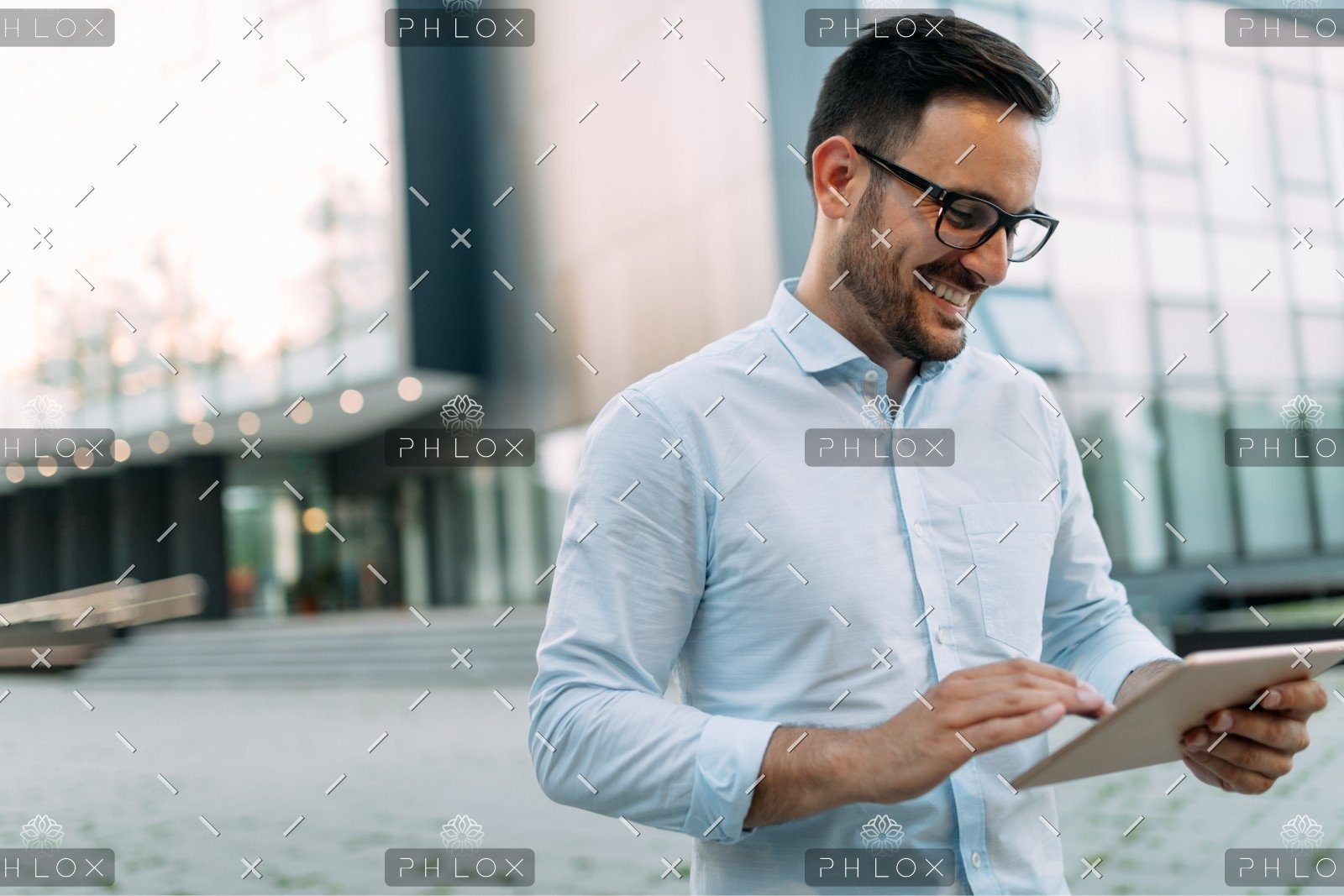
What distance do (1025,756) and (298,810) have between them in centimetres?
592

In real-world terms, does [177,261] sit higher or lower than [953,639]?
higher

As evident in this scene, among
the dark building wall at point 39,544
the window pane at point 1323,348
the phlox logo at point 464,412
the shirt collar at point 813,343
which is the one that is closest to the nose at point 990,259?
the shirt collar at point 813,343

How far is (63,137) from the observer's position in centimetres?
2203

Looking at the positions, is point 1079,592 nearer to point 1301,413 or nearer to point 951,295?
point 951,295

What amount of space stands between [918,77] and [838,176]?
0.69 ft

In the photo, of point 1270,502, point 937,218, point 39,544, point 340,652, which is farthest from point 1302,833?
point 39,544

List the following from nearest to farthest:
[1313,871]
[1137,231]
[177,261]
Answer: [1313,871] → [1137,231] → [177,261]

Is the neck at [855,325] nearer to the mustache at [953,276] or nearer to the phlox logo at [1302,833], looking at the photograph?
the mustache at [953,276]

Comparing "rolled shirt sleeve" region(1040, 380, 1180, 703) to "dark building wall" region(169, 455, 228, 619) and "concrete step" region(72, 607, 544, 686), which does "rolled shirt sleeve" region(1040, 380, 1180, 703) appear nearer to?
"concrete step" region(72, 607, 544, 686)

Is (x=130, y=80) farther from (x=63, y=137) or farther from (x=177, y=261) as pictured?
(x=177, y=261)

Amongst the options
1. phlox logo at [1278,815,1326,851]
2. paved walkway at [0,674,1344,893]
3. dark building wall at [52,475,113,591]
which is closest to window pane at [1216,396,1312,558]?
paved walkway at [0,674,1344,893]

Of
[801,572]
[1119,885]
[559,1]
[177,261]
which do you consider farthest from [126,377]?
[801,572]

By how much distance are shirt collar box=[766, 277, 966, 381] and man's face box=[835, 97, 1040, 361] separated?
2.7 inches

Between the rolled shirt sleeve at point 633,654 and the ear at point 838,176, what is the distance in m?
0.54
